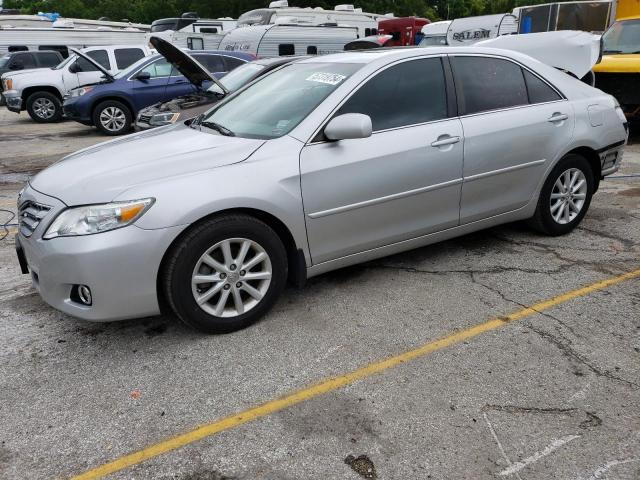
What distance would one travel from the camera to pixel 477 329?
3367 mm

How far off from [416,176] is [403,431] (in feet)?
5.94

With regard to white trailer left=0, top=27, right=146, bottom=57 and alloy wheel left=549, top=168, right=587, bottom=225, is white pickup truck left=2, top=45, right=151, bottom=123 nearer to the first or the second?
white trailer left=0, top=27, right=146, bottom=57

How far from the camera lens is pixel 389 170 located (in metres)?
3.66

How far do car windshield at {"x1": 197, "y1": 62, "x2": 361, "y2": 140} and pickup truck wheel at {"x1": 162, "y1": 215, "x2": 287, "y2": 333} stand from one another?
0.70 meters

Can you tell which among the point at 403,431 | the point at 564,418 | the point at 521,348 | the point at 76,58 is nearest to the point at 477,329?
the point at 521,348

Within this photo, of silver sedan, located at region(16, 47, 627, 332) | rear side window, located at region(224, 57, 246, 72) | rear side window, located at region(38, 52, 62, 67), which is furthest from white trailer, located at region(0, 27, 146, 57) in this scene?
silver sedan, located at region(16, 47, 627, 332)

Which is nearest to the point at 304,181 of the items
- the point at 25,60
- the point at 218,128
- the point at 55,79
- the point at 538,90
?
the point at 218,128

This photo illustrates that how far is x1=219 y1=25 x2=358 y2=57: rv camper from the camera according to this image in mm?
18609

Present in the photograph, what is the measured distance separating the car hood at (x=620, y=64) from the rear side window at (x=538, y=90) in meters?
5.49

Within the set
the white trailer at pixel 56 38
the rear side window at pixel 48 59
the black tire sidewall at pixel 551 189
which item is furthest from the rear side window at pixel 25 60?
the black tire sidewall at pixel 551 189

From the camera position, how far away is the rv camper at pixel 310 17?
2134 cm

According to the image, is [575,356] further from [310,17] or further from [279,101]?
[310,17]

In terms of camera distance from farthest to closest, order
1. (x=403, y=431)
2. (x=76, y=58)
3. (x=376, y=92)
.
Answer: (x=76, y=58) → (x=376, y=92) → (x=403, y=431)

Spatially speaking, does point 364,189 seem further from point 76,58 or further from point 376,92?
point 76,58
